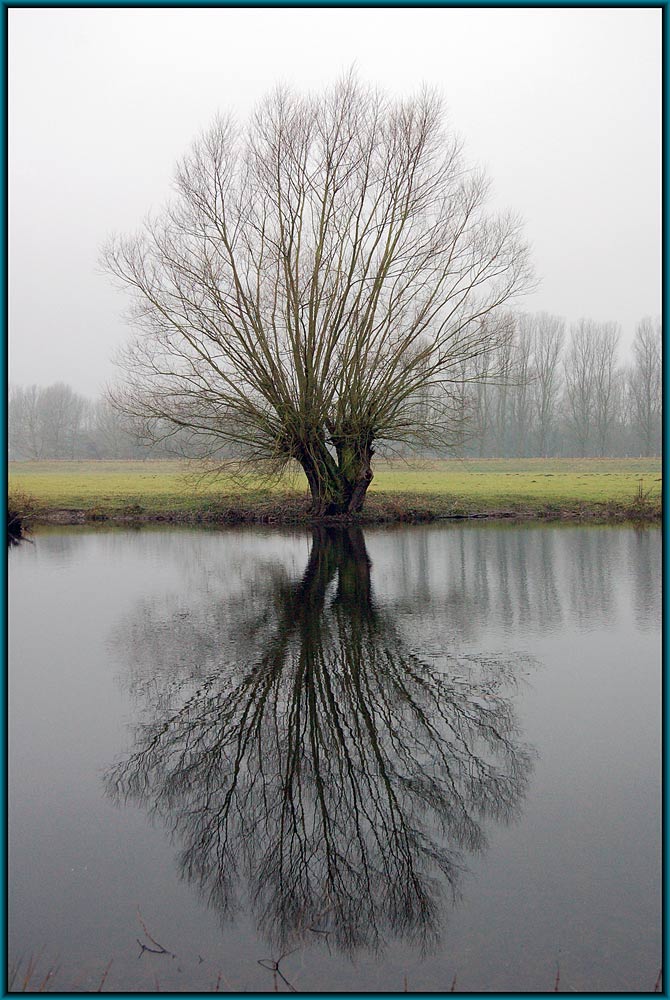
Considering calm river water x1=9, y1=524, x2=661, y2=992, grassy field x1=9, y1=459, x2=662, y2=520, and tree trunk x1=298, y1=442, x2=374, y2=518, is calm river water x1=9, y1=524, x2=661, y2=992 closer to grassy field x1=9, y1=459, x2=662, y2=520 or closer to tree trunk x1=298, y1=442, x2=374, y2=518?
tree trunk x1=298, y1=442, x2=374, y2=518

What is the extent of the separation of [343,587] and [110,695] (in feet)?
19.4

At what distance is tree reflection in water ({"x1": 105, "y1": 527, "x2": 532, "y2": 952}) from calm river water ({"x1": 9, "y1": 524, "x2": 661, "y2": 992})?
2 centimetres

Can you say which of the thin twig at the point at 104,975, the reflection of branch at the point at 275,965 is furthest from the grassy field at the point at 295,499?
the thin twig at the point at 104,975

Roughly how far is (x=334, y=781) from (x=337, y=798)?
0.25 metres

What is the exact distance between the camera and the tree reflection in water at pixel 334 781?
13.4 ft

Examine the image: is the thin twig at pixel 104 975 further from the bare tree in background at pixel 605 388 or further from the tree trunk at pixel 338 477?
the bare tree in background at pixel 605 388

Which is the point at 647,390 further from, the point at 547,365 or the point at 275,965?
the point at 275,965

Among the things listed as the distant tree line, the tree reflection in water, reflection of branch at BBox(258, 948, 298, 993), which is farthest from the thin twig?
the distant tree line

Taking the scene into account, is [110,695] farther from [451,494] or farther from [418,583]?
[451,494]

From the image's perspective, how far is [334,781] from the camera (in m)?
5.33

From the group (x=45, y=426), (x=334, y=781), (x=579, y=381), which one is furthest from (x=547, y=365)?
(x=334, y=781)

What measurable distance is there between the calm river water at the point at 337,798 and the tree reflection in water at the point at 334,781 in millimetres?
20

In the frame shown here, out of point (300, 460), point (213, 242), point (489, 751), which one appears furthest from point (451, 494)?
point (489, 751)

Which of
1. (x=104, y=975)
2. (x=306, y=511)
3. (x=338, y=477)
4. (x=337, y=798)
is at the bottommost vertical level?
(x=104, y=975)
